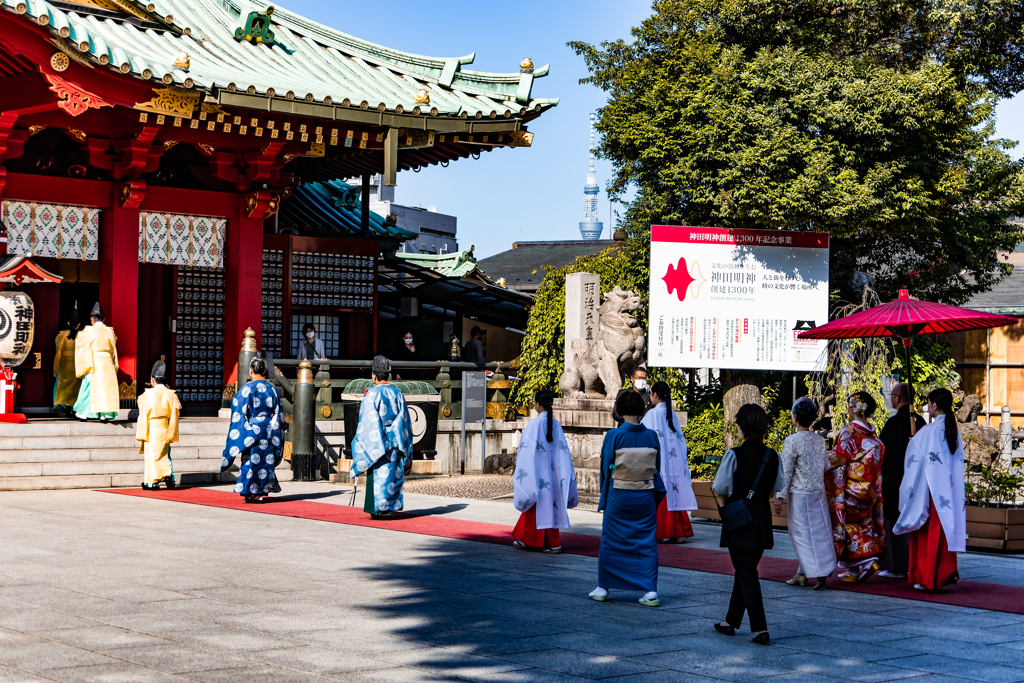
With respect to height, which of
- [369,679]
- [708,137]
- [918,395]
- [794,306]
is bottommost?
[369,679]

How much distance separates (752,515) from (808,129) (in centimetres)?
1237

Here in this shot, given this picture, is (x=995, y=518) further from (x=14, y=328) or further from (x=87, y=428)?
(x=14, y=328)

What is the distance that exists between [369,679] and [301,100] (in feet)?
38.9

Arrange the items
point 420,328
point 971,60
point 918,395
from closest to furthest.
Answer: point 971,60 → point 918,395 → point 420,328

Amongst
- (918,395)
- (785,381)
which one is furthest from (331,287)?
(918,395)

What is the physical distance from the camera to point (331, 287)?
19.8 m

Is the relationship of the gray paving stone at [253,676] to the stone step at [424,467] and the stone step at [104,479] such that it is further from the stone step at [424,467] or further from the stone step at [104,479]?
the stone step at [424,467]

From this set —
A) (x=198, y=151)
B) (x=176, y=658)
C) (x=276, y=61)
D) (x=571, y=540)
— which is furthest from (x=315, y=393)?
(x=176, y=658)

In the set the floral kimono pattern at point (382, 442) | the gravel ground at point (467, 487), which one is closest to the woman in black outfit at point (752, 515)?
the floral kimono pattern at point (382, 442)

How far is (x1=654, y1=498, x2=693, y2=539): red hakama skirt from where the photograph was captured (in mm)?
10055

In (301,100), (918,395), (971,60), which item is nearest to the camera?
(971,60)

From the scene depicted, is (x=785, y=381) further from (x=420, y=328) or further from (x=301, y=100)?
(x=301, y=100)

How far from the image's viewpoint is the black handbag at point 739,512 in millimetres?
6160

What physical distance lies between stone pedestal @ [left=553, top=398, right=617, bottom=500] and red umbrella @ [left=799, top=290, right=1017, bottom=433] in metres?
4.39
